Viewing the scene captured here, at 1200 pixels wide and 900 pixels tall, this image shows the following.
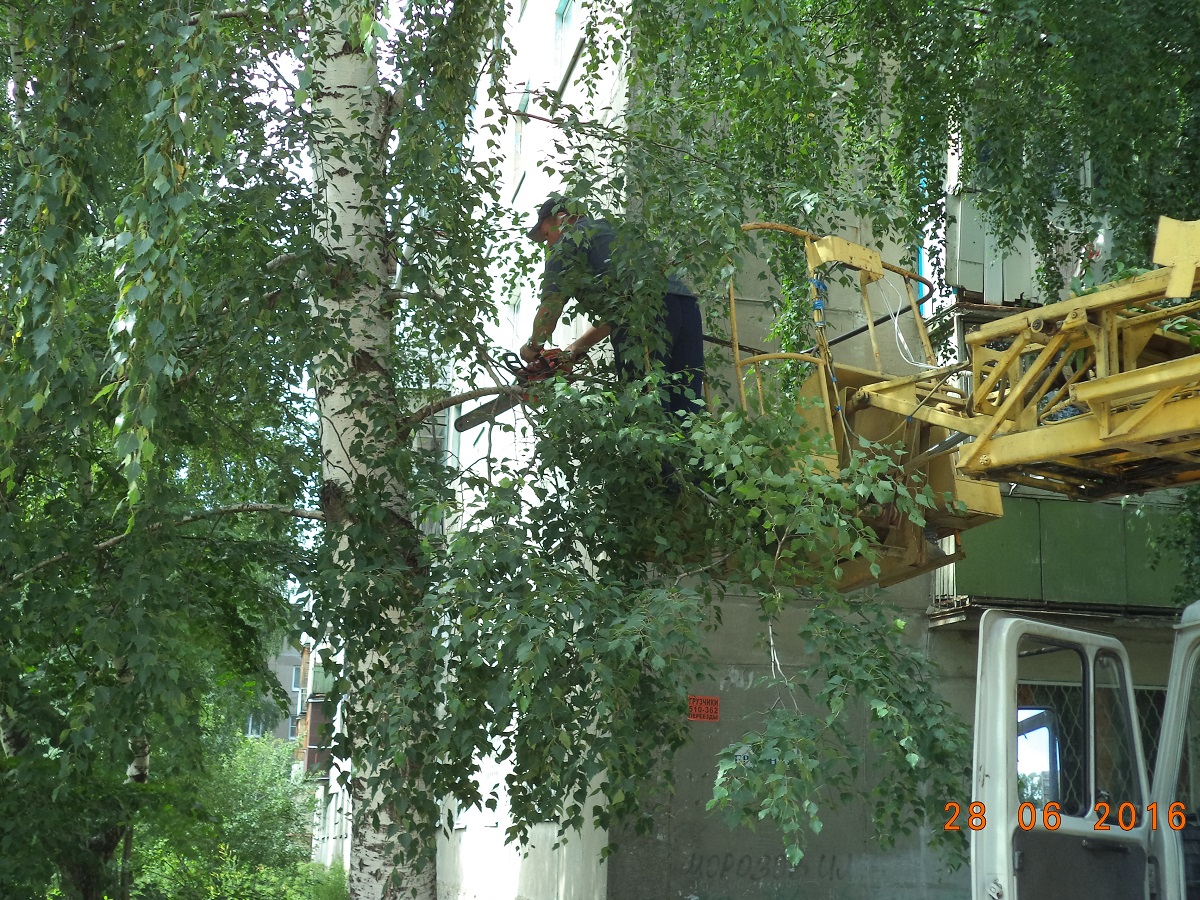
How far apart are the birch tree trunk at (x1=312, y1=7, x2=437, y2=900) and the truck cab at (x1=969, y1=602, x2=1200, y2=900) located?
2475mm

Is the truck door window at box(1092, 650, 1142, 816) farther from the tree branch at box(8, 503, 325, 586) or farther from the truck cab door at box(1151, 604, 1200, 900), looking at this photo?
the tree branch at box(8, 503, 325, 586)

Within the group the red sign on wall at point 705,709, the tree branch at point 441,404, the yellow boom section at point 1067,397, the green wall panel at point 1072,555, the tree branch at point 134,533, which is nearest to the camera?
the yellow boom section at point 1067,397

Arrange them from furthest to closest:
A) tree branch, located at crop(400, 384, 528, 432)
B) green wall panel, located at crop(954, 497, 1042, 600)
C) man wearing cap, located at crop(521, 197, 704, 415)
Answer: green wall panel, located at crop(954, 497, 1042, 600) → tree branch, located at crop(400, 384, 528, 432) → man wearing cap, located at crop(521, 197, 704, 415)

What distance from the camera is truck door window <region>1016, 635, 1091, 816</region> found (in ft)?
14.3

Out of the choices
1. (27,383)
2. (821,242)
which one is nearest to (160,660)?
(27,383)

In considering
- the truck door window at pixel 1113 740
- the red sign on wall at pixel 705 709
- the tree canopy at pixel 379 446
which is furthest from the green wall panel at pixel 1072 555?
the truck door window at pixel 1113 740

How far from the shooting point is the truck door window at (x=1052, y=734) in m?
4.35

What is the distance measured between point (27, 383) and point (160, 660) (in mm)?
1365

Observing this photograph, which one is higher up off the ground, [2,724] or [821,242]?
[821,242]

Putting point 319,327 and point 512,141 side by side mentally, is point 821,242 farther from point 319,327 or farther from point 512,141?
point 512,141

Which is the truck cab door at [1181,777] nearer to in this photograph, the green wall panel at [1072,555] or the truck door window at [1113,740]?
the truck door window at [1113,740]

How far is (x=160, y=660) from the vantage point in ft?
16.6
